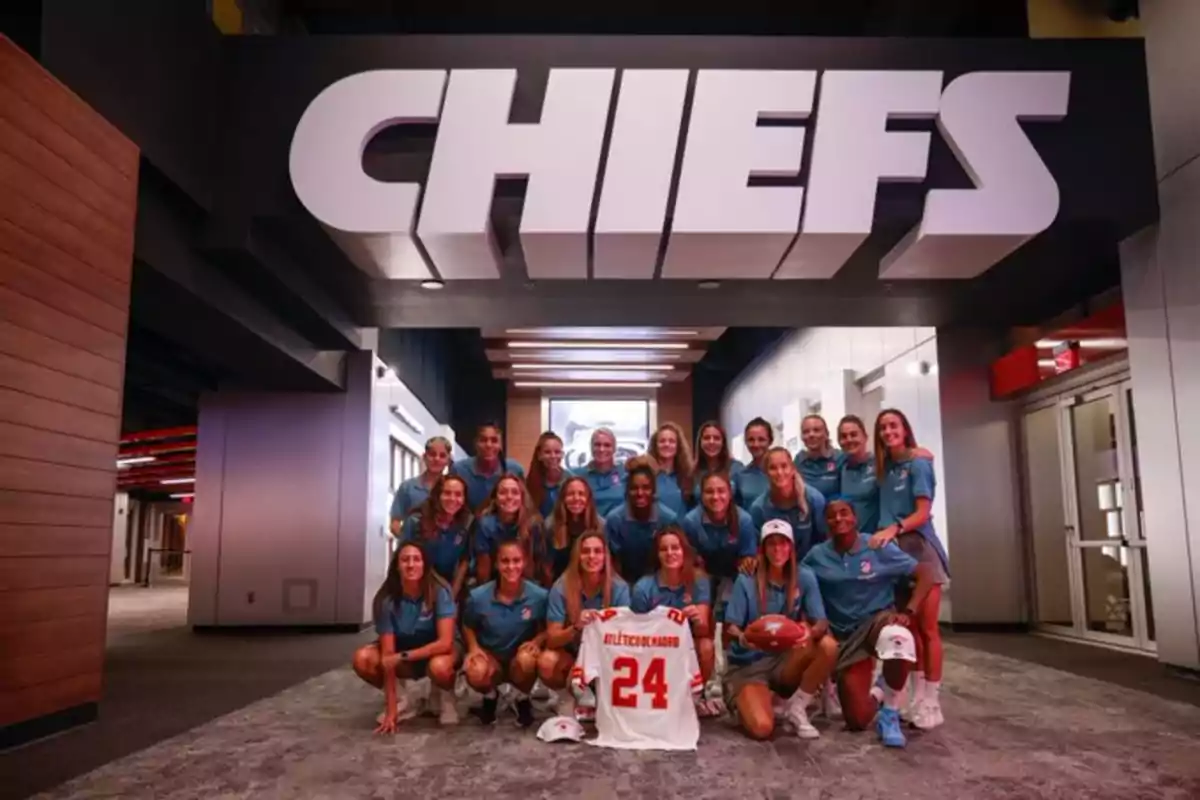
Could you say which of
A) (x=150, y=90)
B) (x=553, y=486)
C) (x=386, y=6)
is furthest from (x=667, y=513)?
(x=386, y=6)

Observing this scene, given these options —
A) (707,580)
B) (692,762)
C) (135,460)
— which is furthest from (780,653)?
(135,460)

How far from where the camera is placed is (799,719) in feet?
14.5

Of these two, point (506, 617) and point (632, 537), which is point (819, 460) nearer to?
point (632, 537)

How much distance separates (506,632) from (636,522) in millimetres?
942

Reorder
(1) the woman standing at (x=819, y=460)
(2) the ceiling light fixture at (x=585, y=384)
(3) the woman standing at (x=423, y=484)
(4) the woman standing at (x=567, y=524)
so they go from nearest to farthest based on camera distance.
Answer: (4) the woman standing at (x=567, y=524)
(1) the woman standing at (x=819, y=460)
(3) the woman standing at (x=423, y=484)
(2) the ceiling light fixture at (x=585, y=384)

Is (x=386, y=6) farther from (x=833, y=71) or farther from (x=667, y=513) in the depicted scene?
(x=667, y=513)

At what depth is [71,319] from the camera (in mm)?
4406

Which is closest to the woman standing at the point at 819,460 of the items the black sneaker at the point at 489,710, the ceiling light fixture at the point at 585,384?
the black sneaker at the point at 489,710

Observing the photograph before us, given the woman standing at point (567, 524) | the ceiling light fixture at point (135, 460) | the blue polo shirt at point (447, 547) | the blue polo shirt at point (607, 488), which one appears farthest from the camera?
the ceiling light fixture at point (135, 460)

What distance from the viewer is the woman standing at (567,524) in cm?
502

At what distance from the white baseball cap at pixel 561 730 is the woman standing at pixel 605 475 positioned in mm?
1567

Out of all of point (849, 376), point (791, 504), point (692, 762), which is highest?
point (849, 376)

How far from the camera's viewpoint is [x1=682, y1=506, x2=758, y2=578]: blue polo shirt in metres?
5.04

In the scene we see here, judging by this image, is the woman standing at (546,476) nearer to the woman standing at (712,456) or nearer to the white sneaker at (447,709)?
the woman standing at (712,456)
